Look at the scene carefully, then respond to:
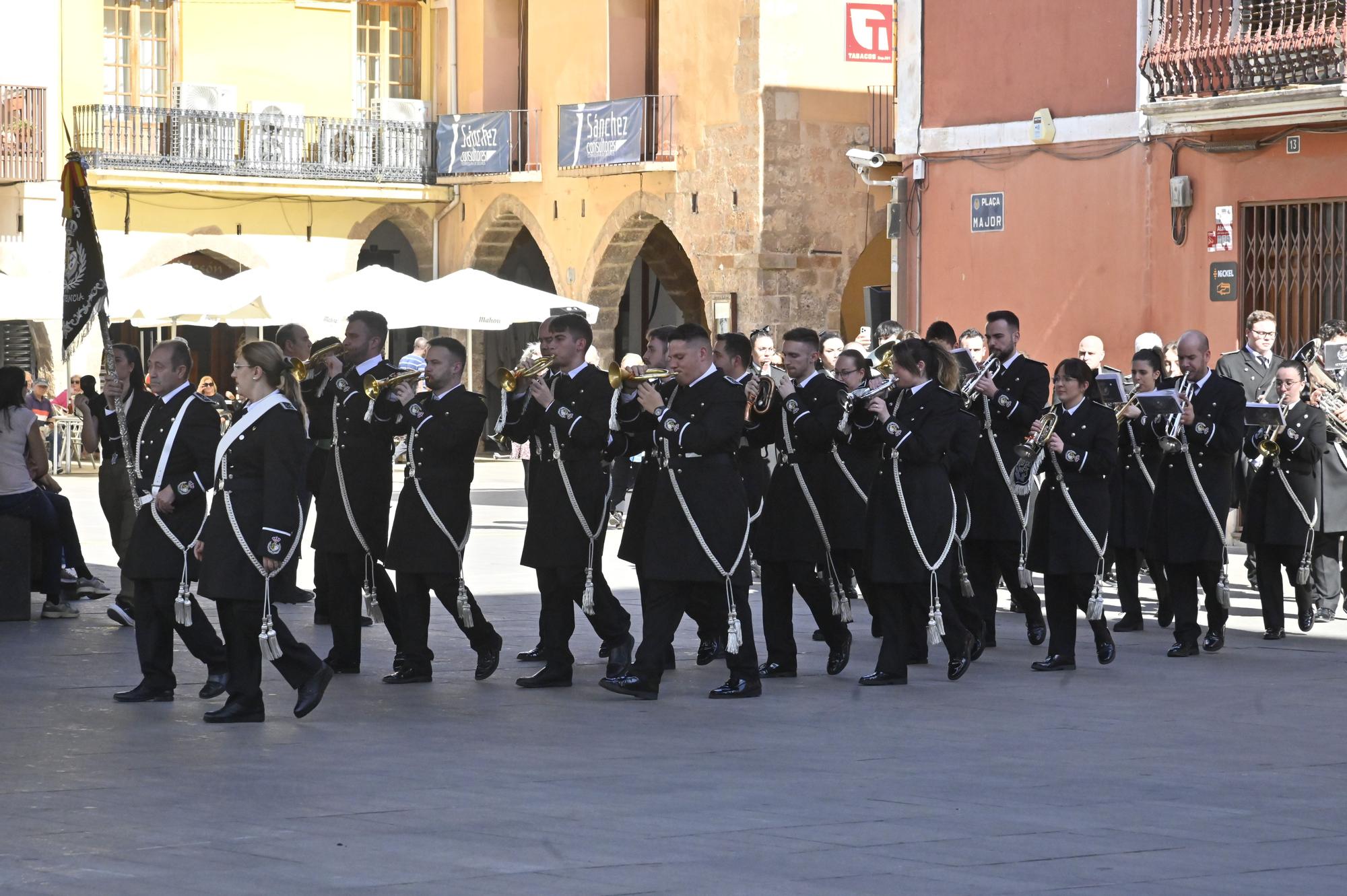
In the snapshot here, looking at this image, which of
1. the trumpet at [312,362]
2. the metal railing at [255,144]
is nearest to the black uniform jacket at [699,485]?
the trumpet at [312,362]

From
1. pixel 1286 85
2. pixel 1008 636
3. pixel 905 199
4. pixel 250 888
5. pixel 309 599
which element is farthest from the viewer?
pixel 905 199

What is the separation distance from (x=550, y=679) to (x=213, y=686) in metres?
1.56

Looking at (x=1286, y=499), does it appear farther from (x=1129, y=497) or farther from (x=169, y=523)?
(x=169, y=523)

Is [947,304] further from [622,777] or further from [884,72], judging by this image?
[622,777]

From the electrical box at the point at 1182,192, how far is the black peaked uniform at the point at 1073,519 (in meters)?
9.44

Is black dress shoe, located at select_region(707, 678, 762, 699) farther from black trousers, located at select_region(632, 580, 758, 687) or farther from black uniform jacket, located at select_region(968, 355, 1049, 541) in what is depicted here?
black uniform jacket, located at select_region(968, 355, 1049, 541)

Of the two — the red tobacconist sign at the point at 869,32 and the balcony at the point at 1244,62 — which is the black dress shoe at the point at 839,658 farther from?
the red tobacconist sign at the point at 869,32

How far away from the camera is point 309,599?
15023 millimetres

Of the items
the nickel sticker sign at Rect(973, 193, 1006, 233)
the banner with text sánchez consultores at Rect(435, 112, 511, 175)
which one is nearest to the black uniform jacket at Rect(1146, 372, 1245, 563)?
the nickel sticker sign at Rect(973, 193, 1006, 233)

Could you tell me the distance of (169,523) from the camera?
1001cm

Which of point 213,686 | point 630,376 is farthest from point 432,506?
point 213,686

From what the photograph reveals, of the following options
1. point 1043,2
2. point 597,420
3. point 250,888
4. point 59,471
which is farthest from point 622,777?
point 59,471

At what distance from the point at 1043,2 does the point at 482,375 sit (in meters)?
15.3

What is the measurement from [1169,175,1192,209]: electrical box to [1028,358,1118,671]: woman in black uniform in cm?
935
